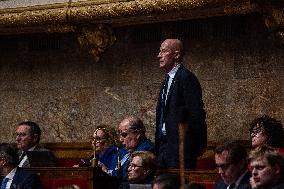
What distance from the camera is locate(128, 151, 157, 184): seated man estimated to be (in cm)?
505

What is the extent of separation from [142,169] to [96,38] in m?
2.43

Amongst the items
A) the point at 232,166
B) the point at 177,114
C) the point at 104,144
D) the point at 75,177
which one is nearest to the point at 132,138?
the point at 177,114

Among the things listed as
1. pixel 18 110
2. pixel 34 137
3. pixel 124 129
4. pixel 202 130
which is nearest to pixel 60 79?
pixel 18 110

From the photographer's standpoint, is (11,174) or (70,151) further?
(70,151)

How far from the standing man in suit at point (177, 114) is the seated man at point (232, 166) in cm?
75

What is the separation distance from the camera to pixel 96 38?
725cm

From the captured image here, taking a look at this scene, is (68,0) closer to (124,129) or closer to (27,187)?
(124,129)

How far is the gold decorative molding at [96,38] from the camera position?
7.22m

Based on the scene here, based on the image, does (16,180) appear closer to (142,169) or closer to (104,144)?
(142,169)

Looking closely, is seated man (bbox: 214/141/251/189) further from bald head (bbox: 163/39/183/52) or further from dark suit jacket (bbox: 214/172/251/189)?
bald head (bbox: 163/39/183/52)

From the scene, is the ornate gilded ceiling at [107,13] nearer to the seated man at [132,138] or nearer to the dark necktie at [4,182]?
the seated man at [132,138]

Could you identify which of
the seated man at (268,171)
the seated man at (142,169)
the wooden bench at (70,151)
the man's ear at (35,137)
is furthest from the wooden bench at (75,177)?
the wooden bench at (70,151)

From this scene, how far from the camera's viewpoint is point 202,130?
209 inches

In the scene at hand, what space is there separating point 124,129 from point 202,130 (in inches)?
26.1
